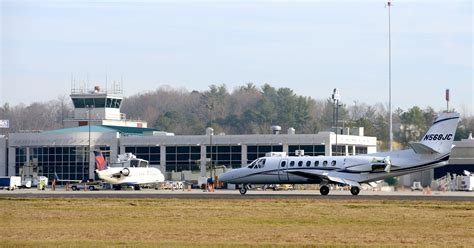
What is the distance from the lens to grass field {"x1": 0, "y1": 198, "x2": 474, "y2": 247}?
34031mm

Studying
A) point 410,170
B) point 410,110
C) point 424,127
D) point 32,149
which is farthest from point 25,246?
point 410,110

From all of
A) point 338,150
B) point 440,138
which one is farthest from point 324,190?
point 338,150

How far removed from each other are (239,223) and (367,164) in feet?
101

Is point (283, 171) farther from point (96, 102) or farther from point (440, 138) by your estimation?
point (96, 102)

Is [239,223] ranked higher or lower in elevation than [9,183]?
higher

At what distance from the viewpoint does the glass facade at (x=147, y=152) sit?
120 meters

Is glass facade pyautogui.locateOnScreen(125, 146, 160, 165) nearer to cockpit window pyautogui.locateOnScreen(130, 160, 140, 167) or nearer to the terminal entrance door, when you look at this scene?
cockpit window pyautogui.locateOnScreen(130, 160, 140, 167)

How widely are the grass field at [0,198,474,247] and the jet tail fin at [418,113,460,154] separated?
39.8 ft

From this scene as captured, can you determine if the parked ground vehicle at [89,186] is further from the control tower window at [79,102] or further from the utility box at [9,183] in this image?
the control tower window at [79,102]

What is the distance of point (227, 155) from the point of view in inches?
4638

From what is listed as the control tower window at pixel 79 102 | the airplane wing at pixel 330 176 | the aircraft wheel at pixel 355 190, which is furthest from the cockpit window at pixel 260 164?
the control tower window at pixel 79 102

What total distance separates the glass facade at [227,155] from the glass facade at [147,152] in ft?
22.1

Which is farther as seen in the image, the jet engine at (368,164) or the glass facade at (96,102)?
the glass facade at (96,102)

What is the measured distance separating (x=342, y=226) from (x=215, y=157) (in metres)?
78.4
